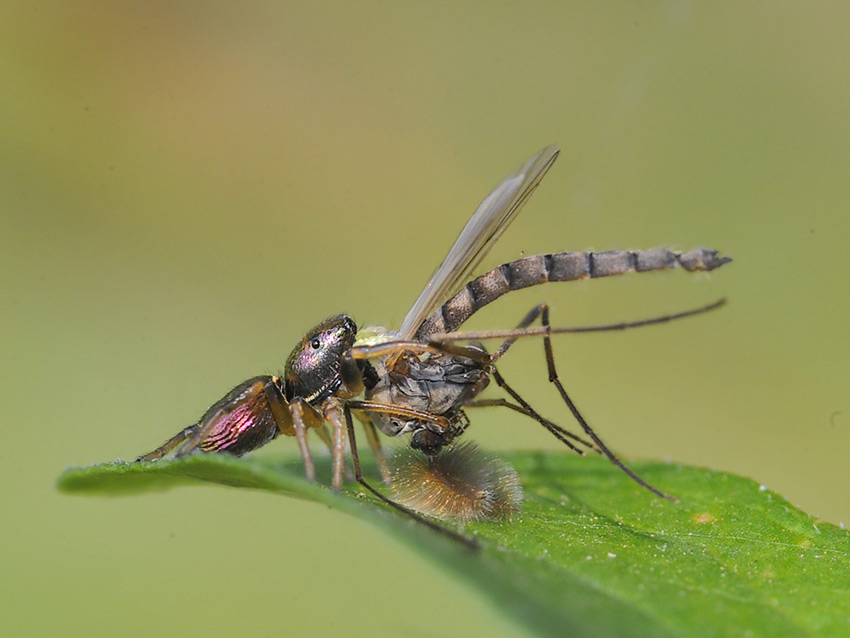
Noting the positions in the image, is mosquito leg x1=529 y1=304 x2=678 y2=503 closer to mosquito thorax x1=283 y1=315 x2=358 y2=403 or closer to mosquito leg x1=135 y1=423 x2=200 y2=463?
mosquito thorax x1=283 y1=315 x2=358 y2=403

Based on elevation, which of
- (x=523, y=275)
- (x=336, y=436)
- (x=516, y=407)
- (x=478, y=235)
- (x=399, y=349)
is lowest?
(x=516, y=407)

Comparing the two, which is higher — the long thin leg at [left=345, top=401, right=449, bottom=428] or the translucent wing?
the translucent wing

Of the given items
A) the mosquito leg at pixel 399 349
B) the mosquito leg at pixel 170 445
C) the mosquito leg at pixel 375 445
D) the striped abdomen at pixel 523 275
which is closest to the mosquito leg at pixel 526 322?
Answer: the striped abdomen at pixel 523 275

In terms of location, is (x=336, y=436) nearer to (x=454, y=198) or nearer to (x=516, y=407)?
(x=516, y=407)

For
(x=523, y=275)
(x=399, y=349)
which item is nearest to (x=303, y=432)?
(x=399, y=349)

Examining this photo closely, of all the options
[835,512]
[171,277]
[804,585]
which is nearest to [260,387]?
[804,585]

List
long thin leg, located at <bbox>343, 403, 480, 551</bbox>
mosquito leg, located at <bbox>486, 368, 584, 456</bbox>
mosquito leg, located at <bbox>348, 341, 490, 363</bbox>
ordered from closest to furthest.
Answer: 1. long thin leg, located at <bbox>343, 403, 480, 551</bbox>
2. mosquito leg, located at <bbox>348, 341, 490, 363</bbox>
3. mosquito leg, located at <bbox>486, 368, 584, 456</bbox>

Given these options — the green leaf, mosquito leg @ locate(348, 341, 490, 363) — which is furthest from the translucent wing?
A: the green leaf
